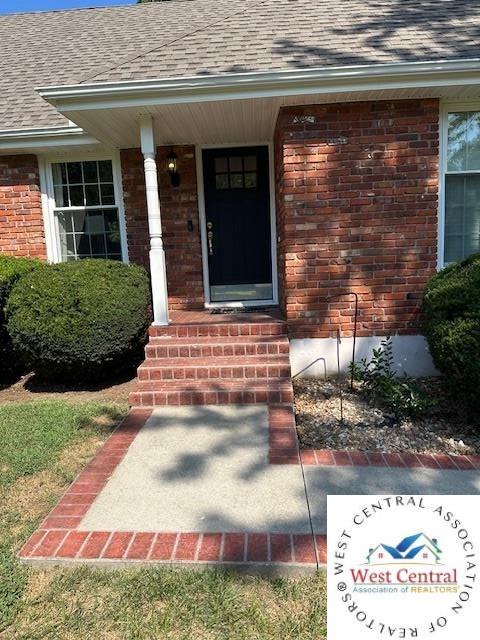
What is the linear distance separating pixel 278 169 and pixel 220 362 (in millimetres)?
2548

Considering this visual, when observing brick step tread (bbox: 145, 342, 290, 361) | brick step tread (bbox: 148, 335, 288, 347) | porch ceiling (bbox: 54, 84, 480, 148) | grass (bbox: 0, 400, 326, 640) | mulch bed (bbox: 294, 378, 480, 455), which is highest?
porch ceiling (bbox: 54, 84, 480, 148)

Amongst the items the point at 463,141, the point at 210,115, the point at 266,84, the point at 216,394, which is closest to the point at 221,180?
the point at 210,115

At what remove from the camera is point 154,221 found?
214 inches

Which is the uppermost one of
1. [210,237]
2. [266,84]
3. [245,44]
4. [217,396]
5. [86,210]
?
[245,44]

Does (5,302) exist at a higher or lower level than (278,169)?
lower

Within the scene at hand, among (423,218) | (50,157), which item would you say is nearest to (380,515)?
(423,218)

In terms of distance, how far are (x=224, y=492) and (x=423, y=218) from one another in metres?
3.81

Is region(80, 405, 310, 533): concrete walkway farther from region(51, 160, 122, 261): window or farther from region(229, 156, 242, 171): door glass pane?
region(229, 156, 242, 171): door glass pane

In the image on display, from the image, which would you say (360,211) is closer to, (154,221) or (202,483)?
(154,221)

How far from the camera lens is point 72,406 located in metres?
4.94

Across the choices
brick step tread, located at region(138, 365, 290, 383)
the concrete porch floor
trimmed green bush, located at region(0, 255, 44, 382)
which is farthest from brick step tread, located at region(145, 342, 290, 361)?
trimmed green bush, located at region(0, 255, 44, 382)

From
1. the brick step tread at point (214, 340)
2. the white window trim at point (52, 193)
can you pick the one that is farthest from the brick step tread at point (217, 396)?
the white window trim at point (52, 193)

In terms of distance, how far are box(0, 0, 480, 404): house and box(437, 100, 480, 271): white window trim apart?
0.9 inches

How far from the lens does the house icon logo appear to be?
137cm
